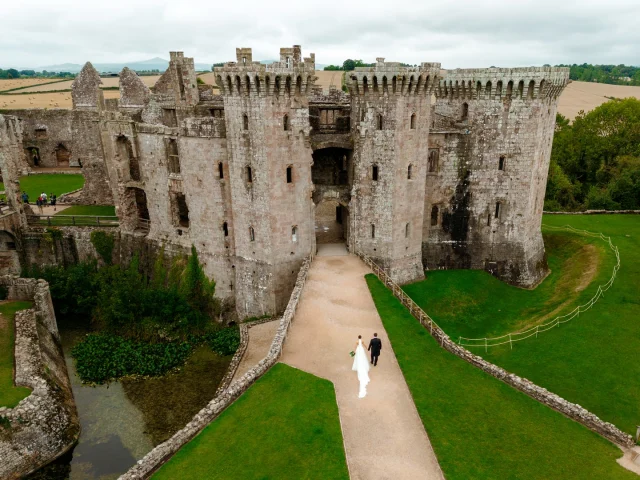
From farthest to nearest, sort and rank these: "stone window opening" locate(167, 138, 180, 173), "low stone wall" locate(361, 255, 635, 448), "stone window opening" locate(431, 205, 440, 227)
A: "stone window opening" locate(431, 205, 440, 227) < "stone window opening" locate(167, 138, 180, 173) < "low stone wall" locate(361, 255, 635, 448)

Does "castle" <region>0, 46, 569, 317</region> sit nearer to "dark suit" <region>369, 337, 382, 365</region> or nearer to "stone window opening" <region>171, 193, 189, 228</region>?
"stone window opening" <region>171, 193, 189, 228</region>

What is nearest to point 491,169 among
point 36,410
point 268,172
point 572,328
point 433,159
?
point 433,159

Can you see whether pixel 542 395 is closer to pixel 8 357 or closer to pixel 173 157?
pixel 8 357

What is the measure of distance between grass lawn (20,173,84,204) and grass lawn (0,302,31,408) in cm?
Answer: 1924

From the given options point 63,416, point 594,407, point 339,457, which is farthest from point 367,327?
point 63,416

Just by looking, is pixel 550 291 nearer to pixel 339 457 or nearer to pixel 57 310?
pixel 339 457

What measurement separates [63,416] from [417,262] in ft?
67.3

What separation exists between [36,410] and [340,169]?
22.3 m

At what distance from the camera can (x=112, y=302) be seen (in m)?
29.5

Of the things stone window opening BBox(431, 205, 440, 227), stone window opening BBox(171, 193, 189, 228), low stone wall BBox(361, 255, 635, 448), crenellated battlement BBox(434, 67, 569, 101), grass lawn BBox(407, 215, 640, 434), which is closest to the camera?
low stone wall BBox(361, 255, 635, 448)

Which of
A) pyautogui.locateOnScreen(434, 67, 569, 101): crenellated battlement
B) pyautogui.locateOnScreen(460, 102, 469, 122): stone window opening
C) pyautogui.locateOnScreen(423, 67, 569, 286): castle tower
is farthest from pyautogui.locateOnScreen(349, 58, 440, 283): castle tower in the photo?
pyautogui.locateOnScreen(460, 102, 469, 122): stone window opening

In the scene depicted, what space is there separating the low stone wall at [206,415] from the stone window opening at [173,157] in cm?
1313

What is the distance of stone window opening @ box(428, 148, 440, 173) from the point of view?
1200 inches

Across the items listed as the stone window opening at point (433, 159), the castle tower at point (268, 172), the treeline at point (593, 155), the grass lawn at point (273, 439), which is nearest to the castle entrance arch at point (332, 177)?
the castle tower at point (268, 172)
